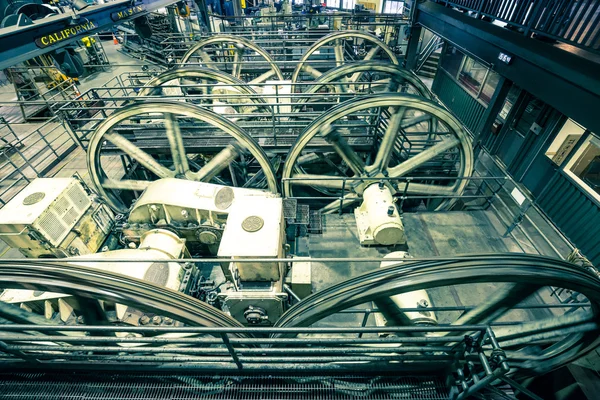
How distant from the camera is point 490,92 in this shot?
9.61 meters

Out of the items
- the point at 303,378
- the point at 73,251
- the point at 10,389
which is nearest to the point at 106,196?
the point at 73,251

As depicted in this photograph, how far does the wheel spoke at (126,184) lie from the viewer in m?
7.04

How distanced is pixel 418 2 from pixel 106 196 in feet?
42.4

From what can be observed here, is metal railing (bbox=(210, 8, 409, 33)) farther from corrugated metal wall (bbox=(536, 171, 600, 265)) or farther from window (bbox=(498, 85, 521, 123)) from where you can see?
corrugated metal wall (bbox=(536, 171, 600, 265))

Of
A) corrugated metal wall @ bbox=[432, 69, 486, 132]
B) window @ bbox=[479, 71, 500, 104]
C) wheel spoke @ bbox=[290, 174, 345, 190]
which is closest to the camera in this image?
wheel spoke @ bbox=[290, 174, 345, 190]

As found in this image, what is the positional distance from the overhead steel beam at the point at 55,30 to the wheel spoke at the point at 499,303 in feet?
27.1

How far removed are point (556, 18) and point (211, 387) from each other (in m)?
8.38

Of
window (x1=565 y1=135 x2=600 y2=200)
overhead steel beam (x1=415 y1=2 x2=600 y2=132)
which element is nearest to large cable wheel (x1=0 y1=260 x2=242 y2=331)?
overhead steel beam (x1=415 y1=2 x2=600 y2=132)

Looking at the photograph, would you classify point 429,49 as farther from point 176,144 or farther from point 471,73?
point 176,144

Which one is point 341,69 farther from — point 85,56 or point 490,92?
point 85,56

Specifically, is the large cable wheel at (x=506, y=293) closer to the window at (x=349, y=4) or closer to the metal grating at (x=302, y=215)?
the metal grating at (x=302, y=215)

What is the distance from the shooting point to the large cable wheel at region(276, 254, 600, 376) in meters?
2.45

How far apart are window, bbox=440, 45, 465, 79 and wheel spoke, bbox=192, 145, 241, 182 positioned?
9.68 metres

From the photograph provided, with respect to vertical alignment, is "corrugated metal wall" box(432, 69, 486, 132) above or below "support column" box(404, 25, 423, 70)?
below
